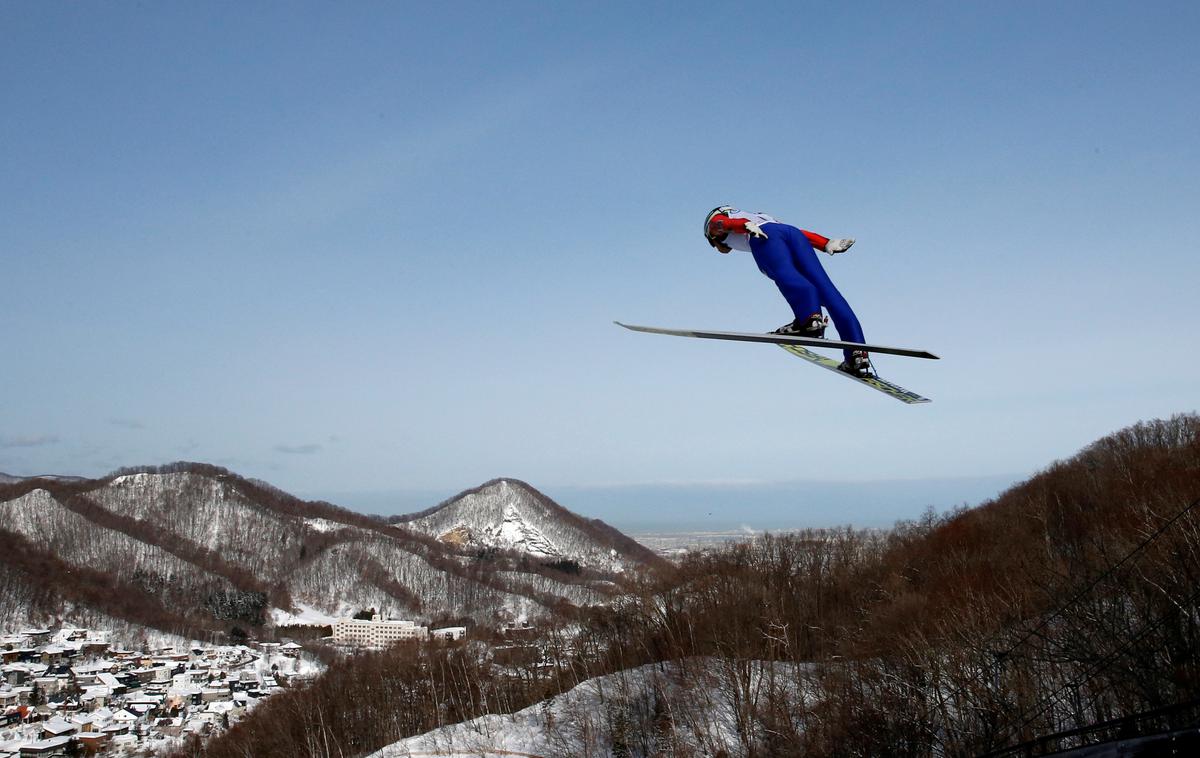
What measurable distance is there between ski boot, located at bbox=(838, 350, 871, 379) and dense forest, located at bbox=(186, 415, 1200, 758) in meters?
6.89

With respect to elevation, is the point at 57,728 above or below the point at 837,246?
below

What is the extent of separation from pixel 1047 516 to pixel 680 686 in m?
25.6

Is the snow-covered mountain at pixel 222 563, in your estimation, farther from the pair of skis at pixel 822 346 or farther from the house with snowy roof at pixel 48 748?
the pair of skis at pixel 822 346

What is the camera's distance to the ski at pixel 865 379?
506 cm

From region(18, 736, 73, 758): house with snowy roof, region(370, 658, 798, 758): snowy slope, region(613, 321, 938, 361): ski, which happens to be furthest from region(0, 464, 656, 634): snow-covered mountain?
region(613, 321, 938, 361): ski

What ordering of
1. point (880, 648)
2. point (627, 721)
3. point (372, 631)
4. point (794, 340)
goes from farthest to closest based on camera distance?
1. point (372, 631)
2. point (627, 721)
3. point (880, 648)
4. point (794, 340)

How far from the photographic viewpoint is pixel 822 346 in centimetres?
508

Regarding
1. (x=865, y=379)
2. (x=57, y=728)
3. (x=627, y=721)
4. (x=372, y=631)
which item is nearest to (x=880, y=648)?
(x=627, y=721)

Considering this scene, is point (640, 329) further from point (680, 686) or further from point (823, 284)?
point (680, 686)

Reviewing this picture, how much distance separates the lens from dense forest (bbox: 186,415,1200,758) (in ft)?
83.6

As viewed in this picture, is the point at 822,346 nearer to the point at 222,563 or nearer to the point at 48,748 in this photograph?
the point at 48,748

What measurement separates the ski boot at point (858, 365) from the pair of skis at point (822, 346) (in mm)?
33

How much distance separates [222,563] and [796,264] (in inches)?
6567

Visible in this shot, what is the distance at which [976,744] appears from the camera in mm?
25688
